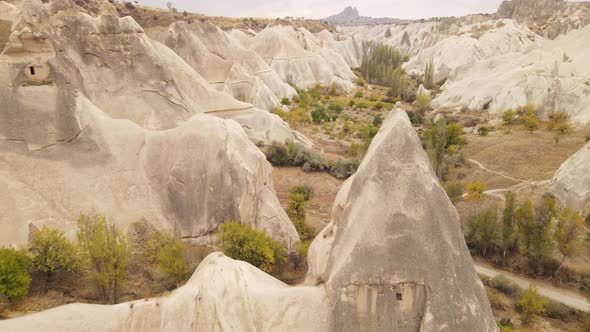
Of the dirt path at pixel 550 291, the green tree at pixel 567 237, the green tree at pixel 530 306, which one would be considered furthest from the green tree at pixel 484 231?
the green tree at pixel 530 306

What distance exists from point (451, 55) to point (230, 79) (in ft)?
160

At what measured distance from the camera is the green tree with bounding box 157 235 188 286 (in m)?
11.0

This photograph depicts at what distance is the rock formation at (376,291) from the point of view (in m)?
7.86

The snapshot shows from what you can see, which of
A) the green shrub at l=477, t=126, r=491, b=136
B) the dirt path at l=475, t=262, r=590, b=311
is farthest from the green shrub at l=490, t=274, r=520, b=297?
the green shrub at l=477, t=126, r=491, b=136

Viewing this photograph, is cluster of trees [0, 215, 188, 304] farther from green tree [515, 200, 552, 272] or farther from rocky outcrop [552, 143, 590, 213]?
rocky outcrop [552, 143, 590, 213]

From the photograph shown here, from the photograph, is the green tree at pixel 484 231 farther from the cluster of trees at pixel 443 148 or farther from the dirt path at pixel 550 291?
the cluster of trees at pixel 443 148

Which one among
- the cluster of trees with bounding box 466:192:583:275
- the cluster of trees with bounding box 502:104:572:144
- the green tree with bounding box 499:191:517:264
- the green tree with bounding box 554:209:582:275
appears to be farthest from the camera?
the cluster of trees with bounding box 502:104:572:144

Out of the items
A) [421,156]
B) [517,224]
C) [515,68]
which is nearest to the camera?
[421,156]

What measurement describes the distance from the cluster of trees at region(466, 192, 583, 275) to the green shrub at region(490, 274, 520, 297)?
2.19 m

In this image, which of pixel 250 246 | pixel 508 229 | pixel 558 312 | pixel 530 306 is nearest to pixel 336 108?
pixel 508 229

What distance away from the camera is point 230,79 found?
35625mm

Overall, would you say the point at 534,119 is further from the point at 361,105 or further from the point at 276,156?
the point at 276,156

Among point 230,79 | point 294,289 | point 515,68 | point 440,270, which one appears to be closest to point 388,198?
point 440,270

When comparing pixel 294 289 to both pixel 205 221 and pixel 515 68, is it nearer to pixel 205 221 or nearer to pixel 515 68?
pixel 205 221
